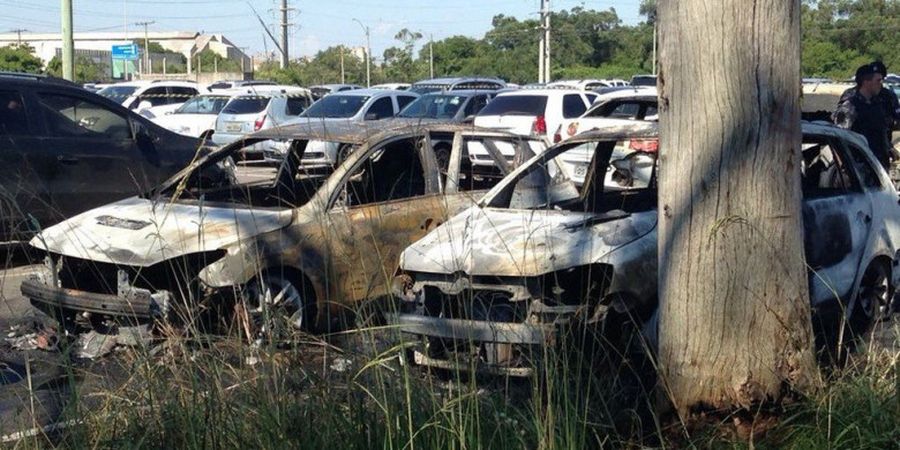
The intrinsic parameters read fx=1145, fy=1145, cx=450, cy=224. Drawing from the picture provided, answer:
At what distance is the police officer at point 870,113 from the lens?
10906mm

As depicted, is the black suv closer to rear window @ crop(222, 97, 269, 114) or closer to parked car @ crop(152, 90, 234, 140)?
rear window @ crop(222, 97, 269, 114)

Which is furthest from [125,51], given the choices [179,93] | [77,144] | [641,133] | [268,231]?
[641,133]

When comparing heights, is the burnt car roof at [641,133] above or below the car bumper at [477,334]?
above

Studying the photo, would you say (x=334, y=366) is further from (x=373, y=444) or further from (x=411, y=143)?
(x=411, y=143)

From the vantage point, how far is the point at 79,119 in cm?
1085

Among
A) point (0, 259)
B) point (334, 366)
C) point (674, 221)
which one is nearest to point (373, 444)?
point (334, 366)

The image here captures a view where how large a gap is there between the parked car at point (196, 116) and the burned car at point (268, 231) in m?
15.2

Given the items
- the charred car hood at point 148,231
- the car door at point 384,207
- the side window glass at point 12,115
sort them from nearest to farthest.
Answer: the charred car hood at point 148,231 → the car door at point 384,207 → the side window glass at point 12,115

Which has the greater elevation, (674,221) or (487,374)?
(674,221)

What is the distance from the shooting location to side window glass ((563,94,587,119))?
19000mm

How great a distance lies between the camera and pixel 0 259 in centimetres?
1111

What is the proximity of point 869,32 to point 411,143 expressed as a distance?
6641cm

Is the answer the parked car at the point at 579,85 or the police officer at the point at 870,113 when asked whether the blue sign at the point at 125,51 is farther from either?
the police officer at the point at 870,113

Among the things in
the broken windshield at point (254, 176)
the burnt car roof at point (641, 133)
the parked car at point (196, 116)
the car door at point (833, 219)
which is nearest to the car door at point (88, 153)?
the broken windshield at point (254, 176)
